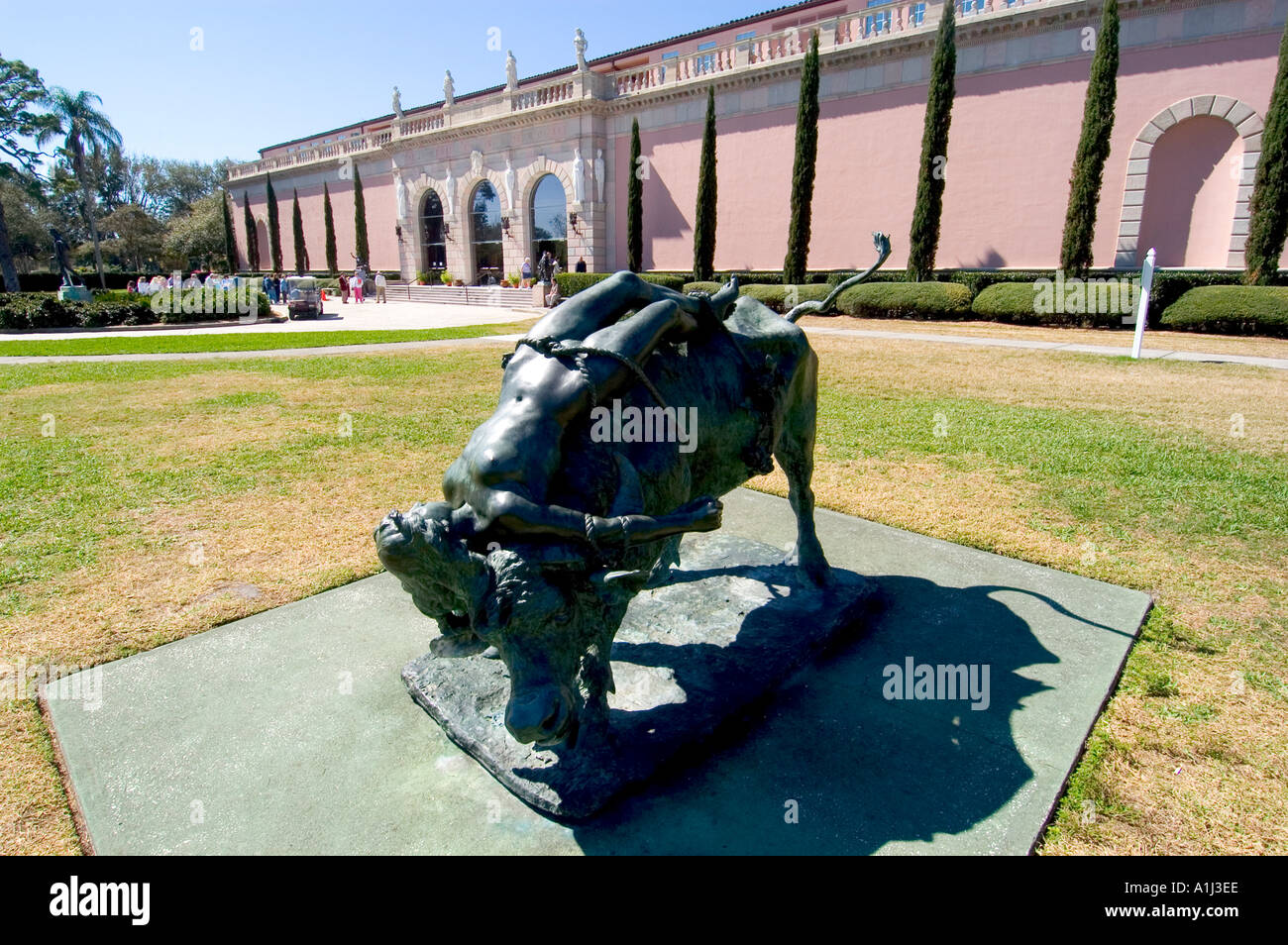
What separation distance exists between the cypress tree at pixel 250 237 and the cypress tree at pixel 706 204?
39372 mm

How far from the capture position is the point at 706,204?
27266 mm

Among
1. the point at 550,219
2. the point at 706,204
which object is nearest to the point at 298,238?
the point at 550,219

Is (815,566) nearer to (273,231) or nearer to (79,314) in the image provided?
(79,314)

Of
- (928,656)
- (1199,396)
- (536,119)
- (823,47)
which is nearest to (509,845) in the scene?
(928,656)

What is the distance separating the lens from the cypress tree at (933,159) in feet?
68.0

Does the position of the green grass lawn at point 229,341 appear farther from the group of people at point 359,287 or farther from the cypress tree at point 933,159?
the group of people at point 359,287

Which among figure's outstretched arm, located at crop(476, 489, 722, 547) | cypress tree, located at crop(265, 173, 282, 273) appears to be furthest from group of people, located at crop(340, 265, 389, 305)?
figure's outstretched arm, located at crop(476, 489, 722, 547)

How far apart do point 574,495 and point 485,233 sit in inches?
1542

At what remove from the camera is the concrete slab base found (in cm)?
241

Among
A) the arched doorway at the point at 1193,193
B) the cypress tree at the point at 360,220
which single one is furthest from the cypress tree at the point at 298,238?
the arched doorway at the point at 1193,193

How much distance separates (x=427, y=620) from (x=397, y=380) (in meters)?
9.09

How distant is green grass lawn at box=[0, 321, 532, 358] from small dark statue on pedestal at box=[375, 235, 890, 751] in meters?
16.3

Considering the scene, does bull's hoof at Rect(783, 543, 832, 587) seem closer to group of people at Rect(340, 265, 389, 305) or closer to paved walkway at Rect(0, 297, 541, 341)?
paved walkway at Rect(0, 297, 541, 341)

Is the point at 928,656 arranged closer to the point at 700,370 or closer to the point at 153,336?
the point at 700,370
